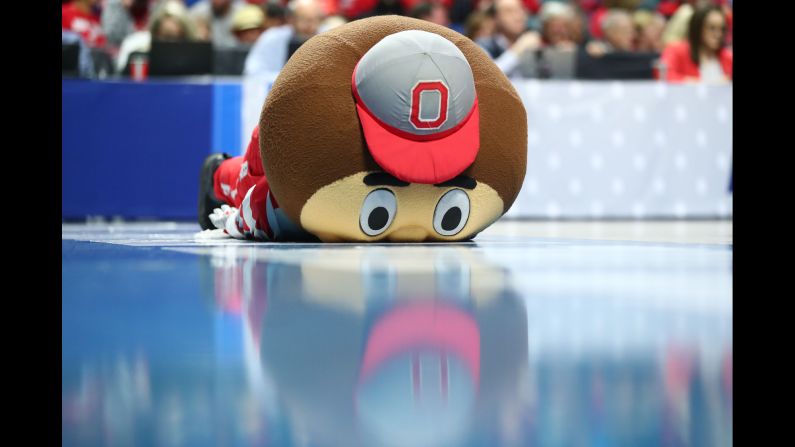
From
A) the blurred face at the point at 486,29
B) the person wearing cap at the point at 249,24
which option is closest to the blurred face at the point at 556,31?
the blurred face at the point at 486,29

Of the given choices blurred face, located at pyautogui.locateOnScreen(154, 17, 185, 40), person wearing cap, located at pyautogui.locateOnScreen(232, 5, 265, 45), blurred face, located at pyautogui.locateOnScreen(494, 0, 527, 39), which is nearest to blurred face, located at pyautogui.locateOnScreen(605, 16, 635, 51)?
blurred face, located at pyautogui.locateOnScreen(494, 0, 527, 39)

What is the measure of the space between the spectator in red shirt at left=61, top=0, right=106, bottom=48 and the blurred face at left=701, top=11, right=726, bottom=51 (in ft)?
12.4

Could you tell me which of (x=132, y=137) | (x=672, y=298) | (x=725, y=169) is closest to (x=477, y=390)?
(x=672, y=298)

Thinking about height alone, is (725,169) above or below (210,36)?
below

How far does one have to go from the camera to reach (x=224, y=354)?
2.62 ft

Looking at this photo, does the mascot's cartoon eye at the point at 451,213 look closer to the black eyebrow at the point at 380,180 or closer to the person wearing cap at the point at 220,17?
the black eyebrow at the point at 380,180

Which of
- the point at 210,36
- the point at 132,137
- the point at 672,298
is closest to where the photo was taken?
the point at 672,298

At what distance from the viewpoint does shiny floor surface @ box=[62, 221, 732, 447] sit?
1.94 ft

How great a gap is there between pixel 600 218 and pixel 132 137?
2563mm

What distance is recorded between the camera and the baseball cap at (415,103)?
2221 mm

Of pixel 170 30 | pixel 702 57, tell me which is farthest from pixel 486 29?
pixel 170 30

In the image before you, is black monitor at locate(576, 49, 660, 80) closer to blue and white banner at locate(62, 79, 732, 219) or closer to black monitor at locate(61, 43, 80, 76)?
blue and white banner at locate(62, 79, 732, 219)

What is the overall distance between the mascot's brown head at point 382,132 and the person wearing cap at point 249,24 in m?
3.76

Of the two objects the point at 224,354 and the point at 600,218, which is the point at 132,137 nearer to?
the point at 600,218
